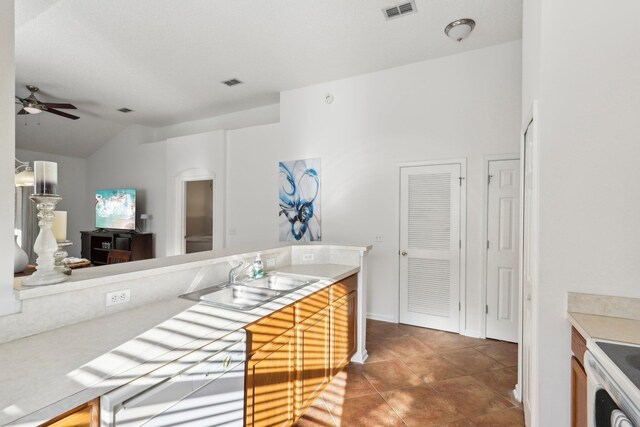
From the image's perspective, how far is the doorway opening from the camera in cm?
594

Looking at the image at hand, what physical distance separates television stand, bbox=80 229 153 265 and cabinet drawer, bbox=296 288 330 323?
5034 mm

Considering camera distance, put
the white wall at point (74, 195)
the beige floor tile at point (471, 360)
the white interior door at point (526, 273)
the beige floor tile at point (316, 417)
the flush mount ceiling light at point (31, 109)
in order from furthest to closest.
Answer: the white wall at point (74, 195)
the flush mount ceiling light at point (31, 109)
the beige floor tile at point (471, 360)
the beige floor tile at point (316, 417)
the white interior door at point (526, 273)

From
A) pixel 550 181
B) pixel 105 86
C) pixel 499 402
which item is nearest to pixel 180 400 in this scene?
pixel 550 181

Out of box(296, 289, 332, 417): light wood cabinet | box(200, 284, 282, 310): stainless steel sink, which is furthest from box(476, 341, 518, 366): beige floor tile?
box(200, 284, 282, 310): stainless steel sink

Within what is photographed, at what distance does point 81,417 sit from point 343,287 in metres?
1.80

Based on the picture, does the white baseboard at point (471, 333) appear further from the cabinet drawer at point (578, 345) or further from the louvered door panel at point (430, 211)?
the cabinet drawer at point (578, 345)

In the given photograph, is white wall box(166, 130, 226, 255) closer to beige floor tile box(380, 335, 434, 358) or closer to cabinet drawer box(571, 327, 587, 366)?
beige floor tile box(380, 335, 434, 358)

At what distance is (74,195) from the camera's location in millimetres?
7195

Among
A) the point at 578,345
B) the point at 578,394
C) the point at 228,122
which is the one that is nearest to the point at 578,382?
the point at 578,394

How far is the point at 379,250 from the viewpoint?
3816 mm

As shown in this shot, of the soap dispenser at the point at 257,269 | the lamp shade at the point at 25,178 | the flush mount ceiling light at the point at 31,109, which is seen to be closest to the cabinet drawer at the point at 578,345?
the soap dispenser at the point at 257,269

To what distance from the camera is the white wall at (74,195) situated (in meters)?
7.00

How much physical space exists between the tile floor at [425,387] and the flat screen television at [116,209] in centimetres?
545

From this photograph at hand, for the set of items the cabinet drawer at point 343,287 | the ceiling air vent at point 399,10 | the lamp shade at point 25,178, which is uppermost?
the ceiling air vent at point 399,10
